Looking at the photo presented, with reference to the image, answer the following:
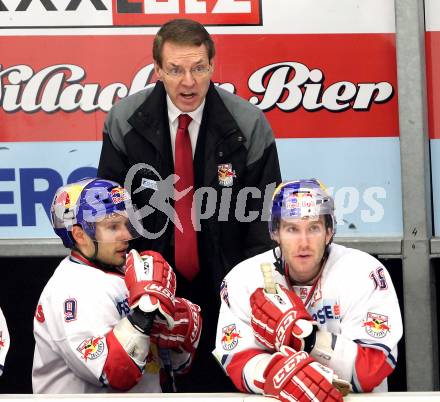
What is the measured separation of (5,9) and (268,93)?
4.01 feet

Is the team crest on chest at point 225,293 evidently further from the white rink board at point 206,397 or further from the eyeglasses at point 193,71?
the eyeglasses at point 193,71

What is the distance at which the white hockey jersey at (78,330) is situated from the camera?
4.23 metres

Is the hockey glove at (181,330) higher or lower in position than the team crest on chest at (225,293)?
lower

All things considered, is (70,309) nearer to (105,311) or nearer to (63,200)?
(105,311)

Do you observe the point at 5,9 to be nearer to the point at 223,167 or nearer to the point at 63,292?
the point at 223,167

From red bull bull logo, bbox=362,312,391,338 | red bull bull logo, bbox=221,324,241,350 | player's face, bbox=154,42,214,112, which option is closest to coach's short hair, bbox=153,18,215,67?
player's face, bbox=154,42,214,112

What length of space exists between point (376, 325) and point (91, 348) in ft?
3.09

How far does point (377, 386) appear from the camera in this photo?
13.5ft

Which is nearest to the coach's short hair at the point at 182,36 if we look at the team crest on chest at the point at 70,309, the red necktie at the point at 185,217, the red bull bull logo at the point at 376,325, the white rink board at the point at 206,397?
the red necktie at the point at 185,217

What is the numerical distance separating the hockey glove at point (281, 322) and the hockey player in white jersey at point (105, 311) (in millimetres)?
389

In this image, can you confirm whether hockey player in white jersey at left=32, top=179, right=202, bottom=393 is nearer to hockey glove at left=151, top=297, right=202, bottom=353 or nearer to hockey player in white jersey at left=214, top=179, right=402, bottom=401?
hockey glove at left=151, top=297, right=202, bottom=353

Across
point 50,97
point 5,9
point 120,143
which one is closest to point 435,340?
point 120,143

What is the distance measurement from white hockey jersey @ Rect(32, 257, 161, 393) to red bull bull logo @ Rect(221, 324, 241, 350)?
39cm

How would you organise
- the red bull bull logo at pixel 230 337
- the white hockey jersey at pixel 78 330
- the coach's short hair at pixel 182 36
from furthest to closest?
the coach's short hair at pixel 182 36 < the white hockey jersey at pixel 78 330 < the red bull bull logo at pixel 230 337
